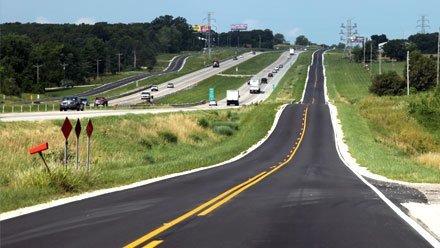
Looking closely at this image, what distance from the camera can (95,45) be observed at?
168 metres

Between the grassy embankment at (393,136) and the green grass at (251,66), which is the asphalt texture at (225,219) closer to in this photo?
the grassy embankment at (393,136)

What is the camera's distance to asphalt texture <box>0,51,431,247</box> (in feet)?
30.4

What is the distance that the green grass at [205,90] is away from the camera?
337ft

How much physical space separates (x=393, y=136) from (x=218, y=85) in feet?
240

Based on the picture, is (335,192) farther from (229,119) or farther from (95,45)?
(95,45)

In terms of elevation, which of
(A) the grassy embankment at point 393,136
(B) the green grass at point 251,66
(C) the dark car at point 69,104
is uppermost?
(B) the green grass at point 251,66

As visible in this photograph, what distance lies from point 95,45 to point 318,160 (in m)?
142

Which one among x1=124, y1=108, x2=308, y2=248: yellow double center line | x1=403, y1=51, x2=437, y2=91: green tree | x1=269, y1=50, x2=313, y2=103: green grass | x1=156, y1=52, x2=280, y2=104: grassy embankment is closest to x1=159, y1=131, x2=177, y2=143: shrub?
x1=124, y1=108, x2=308, y2=248: yellow double center line

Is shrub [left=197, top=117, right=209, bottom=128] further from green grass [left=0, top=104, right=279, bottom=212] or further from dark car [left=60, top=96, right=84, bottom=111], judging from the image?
dark car [left=60, top=96, right=84, bottom=111]

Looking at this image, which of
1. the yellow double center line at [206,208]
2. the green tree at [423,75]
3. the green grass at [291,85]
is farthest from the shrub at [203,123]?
the green tree at [423,75]

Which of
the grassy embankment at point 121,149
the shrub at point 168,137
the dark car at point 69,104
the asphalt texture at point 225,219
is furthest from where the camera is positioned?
the dark car at point 69,104

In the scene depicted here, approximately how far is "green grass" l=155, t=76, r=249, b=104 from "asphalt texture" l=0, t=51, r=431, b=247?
81.2m

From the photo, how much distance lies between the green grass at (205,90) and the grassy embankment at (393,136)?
26.0 meters

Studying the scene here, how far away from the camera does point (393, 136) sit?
56.8m
